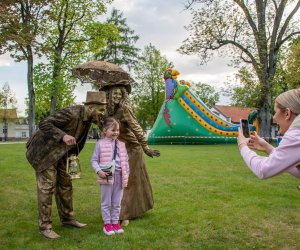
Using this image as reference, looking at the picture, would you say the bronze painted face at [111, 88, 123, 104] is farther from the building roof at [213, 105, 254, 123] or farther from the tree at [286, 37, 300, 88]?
the building roof at [213, 105, 254, 123]

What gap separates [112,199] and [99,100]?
1.44m

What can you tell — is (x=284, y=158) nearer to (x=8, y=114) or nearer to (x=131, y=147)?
(x=131, y=147)

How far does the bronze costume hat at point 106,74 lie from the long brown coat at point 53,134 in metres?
0.97

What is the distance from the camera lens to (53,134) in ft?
17.5

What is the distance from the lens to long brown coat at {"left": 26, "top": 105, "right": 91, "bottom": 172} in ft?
17.7

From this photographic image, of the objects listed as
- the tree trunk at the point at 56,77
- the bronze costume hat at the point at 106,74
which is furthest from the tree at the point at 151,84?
A: the bronze costume hat at the point at 106,74

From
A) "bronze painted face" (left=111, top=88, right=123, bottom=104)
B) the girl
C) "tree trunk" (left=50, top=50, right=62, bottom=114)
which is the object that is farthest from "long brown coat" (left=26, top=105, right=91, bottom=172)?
"tree trunk" (left=50, top=50, right=62, bottom=114)

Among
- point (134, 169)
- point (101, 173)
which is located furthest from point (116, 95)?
point (101, 173)

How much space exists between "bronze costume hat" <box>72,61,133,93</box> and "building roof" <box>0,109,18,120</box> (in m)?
62.4

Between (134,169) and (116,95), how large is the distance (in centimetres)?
126

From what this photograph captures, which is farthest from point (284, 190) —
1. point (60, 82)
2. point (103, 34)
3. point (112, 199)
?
point (103, 34)

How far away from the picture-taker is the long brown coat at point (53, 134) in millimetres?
5387

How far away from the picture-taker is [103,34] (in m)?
32.2

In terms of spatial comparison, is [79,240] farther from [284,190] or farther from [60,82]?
[60,82]
